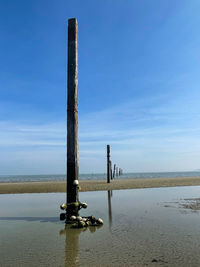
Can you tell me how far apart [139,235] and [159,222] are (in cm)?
160

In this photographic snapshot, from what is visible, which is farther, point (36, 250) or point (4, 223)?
point (4, 223)

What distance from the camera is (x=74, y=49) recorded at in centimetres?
838

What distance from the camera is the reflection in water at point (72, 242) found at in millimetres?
3922

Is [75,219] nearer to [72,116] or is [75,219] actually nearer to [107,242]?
[107,242]

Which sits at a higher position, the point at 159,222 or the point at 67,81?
the point at 67,81

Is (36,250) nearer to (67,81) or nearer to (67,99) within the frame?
(67,99)

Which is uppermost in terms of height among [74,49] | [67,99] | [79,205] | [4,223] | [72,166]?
[74,49]

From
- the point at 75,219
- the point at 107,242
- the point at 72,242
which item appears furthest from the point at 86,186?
the point at 107,242

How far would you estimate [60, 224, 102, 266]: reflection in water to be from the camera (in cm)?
392

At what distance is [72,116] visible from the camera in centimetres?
796

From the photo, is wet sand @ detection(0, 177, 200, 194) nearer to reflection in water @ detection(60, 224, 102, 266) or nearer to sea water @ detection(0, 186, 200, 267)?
sea water @ detection(0, 186, 200, 267)

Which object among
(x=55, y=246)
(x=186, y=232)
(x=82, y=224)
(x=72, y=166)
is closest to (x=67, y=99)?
(x=72, y=166)

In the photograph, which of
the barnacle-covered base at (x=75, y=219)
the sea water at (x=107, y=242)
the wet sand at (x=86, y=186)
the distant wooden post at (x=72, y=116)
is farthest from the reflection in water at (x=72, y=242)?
the wet sand at (x=86, y=186)

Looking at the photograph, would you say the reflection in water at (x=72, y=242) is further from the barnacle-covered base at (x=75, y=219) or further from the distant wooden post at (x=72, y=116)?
the distant wooden post at (x=72, y=116)
